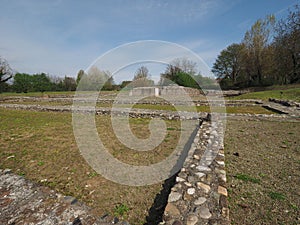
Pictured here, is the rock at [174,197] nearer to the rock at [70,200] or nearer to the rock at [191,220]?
the rock at [191,220]

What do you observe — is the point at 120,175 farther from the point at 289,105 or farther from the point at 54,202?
the point at 289,105

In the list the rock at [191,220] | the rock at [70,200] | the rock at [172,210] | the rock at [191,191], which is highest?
the rock at [191,191]

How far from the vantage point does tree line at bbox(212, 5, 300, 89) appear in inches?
780

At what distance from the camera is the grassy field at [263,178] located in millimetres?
2139

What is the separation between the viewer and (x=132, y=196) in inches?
104

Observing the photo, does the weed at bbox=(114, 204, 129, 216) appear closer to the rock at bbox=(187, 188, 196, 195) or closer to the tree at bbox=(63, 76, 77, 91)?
the rock at bbox=(187, 188, 196, 195)

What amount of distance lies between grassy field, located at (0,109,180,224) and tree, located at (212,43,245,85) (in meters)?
36.7

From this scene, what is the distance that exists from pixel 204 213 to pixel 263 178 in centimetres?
177

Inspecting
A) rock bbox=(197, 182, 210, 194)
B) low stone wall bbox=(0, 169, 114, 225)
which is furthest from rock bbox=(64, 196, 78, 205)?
rock bbox=(197, 182, 210, 194)

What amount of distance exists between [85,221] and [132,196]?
31.6 inches

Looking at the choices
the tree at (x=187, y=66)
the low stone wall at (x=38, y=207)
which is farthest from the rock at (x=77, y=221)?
the tree at (x=187, y=66)

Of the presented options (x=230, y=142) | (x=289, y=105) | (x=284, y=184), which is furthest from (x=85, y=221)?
(x=289, y=105)

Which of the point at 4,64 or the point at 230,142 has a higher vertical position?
the point at 4,64

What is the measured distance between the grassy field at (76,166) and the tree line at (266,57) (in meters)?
23.3
